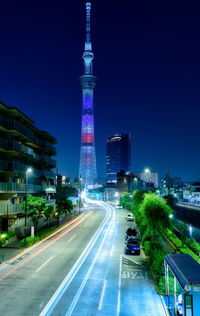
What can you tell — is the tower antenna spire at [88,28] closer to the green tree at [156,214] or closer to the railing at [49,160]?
the railing at [49,160]

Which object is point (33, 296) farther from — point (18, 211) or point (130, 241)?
point (18, 211)

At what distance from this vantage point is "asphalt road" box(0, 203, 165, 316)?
46.9 ft

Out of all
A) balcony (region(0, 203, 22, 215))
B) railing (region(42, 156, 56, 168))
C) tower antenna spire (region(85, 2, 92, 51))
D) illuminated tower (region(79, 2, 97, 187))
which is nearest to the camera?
balcony (region(0, 203, 22, 215))

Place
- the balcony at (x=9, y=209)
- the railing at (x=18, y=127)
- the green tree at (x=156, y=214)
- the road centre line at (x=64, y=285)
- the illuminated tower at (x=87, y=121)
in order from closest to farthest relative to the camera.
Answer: the road centre line at (x=64, y=285) < the green tree at (x=156, y=214) < the balcony at (x=9, y=209) < the railing at (x=18, y=127) < the illuminated tower at (x=87, y=121)

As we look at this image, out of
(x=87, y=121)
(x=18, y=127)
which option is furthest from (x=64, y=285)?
(x=87, y=121)

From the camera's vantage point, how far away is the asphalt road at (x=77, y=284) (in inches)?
562

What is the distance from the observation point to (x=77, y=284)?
710 inches

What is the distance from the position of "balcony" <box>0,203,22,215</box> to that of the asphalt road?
22.2 feet

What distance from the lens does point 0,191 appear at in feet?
111

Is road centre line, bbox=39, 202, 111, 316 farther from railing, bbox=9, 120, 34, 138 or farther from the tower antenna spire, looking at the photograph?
the tower antenna spire

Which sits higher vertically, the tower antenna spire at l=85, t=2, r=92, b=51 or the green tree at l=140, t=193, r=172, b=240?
the tower antenna spire at l=85, t=2, r=92, b=51

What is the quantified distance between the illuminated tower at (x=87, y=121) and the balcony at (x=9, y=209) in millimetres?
136724

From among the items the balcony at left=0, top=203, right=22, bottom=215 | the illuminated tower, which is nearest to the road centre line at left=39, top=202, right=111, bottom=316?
the balcony at left=0, top=203, right=22, bottom=215

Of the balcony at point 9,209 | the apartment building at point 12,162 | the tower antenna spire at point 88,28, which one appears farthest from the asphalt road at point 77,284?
the tower antenna spire at point 88,28
